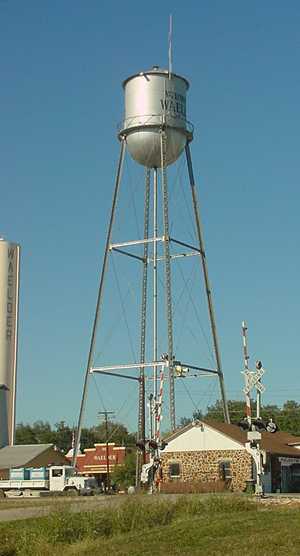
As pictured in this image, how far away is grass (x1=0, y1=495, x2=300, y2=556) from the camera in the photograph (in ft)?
59.3

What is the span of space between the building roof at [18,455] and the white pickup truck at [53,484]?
12013 millimetres

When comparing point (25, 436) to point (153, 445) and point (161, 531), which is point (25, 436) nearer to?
point (153, 445)

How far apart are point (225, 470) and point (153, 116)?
18526 mm

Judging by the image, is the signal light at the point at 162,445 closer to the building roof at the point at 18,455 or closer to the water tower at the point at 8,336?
the building roof at the point at 18,455

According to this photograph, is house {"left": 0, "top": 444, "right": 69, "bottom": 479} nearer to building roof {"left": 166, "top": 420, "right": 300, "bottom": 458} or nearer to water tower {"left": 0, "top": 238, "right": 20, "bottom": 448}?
water tower {"left": 0, "top": 238, "right": 20, "bottom": 448}

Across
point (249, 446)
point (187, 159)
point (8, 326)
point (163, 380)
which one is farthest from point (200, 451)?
point (8, 326)

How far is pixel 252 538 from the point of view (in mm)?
18609

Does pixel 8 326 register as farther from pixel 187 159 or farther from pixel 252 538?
pixel 252 538

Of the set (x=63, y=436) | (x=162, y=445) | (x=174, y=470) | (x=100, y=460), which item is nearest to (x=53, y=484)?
(x=174, y=470)

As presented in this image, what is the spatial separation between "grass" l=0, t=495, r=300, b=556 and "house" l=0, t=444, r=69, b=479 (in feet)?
152

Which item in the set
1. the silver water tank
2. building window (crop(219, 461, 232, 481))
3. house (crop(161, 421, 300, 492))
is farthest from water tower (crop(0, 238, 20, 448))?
building window (crop(219, 461, 232, 481))

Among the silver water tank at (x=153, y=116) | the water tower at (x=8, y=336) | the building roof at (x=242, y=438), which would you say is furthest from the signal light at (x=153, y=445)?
the water tower at (x=8, y=336)

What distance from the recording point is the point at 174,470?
47906mm

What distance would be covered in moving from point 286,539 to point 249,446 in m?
17.5
